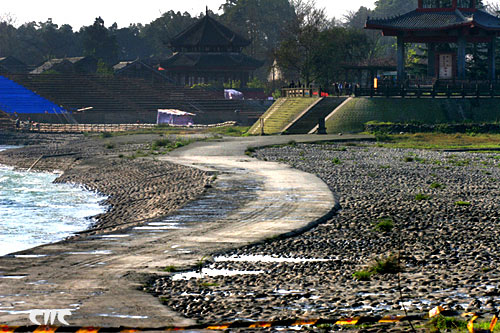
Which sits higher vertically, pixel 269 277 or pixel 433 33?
pixel 433 33

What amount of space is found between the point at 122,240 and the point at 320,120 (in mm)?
43106

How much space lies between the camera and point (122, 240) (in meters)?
20.7

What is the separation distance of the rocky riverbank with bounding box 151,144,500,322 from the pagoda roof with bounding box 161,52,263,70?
3301 inches

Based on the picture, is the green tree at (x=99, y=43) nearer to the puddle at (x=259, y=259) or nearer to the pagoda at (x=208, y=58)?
the pagoda at (x=208, y=58)

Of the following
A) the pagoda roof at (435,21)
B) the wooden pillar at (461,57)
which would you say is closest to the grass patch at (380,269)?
the pagoda roof at (435,21)

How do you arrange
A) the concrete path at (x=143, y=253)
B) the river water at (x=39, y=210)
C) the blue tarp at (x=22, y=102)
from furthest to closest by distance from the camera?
1. the blue tarp at (x=22, y=102)
2. the river water at (x=39, y=210)
3. the concrete path at (x=143, y=253)

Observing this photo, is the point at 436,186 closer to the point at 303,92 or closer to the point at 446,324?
the point at 446,324

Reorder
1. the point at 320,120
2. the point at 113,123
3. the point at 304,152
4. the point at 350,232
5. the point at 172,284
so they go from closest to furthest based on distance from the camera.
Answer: the point at 172,284, the point at 350,232, the point at 304,152, the point at 320,120, the point at 113,123

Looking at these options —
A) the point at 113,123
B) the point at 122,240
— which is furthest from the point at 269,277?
the point at 113,123

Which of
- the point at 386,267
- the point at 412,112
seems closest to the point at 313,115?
the point at 412,112

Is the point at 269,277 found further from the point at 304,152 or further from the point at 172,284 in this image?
the point at 304,152

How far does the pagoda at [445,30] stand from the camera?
2640 inches

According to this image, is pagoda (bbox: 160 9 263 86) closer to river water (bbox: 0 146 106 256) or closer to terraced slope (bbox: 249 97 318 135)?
terraced slope (bbox: 249 97 318 135)

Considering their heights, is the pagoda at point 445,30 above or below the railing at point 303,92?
above
